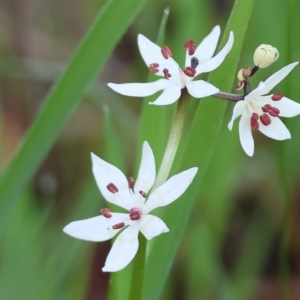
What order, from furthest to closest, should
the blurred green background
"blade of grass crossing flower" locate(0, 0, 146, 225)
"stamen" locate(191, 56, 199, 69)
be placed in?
1. the blurred green background
2. "blade of grass crossing flower" locate(0, 0, 146, 225)
3. "stamen" locate(191, 56, 199, 69)

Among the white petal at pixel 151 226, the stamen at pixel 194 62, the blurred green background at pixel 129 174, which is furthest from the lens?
the blurred green background at pixel 129 174

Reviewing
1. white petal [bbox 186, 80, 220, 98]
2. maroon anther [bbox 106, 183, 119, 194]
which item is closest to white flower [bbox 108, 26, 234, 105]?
white petal [bbox 186, 80, 220, 98]

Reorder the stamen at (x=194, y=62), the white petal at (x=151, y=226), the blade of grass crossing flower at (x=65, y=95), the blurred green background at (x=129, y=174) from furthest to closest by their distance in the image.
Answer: the blurred green background at (x=129, y=174) < the blade of grass crossing flower at (x=65, y=95) < the stamen at (x=194, y=62) < the white petal at (x=151, y=226)

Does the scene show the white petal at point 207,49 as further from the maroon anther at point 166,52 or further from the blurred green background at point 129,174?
the blurred green background at point 129,174

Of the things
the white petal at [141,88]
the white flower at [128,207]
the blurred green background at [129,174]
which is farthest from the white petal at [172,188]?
the blurred green background at [129,174]

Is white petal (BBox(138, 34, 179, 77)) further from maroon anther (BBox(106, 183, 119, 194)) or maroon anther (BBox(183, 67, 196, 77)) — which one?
maroon anther (BBox(106, 183, 119, 194))

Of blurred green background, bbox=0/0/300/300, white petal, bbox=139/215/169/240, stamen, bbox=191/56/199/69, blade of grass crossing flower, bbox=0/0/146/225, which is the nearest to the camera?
white petal, bbox=139/215/169/240
